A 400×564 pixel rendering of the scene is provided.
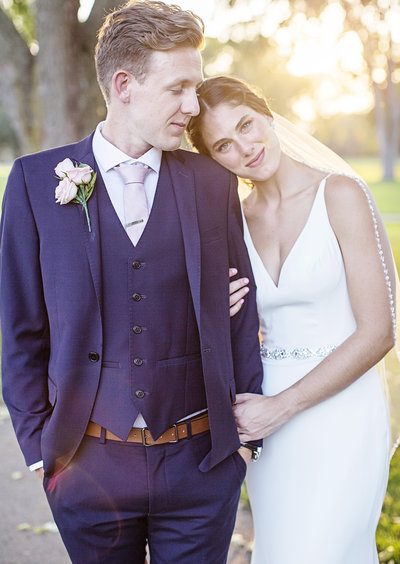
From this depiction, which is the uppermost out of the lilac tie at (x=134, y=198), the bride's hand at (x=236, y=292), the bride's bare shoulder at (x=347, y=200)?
the lilac tie at (x=134, y=198)

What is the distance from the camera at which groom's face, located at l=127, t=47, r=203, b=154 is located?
2.25m

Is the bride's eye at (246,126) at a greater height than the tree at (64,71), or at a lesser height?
lesser

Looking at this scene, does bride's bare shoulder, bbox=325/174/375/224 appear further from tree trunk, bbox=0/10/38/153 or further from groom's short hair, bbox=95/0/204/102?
tree trunk, bbox=0/10/38/153

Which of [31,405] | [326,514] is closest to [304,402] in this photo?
[326,514]

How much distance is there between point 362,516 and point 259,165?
4.92ft

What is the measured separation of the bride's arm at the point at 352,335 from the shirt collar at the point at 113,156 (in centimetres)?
74

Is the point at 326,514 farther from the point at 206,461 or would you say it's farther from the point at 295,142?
the point at 295,142

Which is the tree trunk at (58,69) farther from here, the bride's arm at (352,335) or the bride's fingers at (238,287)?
the bride's arm at (352,335)

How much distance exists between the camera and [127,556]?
7.98ft

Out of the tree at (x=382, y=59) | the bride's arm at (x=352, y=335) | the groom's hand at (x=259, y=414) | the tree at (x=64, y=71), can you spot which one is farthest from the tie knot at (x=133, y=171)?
the tree at (x=382, y=59)

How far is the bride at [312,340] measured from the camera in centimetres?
254

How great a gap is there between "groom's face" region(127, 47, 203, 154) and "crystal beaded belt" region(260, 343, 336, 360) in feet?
3.29

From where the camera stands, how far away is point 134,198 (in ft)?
7.48

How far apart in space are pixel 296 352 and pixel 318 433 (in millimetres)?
344
